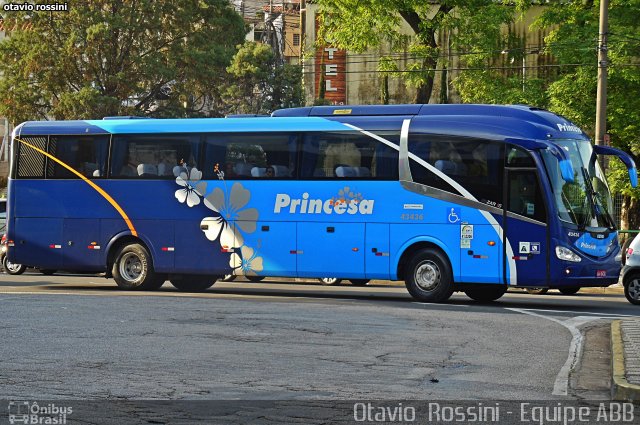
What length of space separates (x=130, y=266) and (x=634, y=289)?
1044 centimetres

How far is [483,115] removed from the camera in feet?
75.3

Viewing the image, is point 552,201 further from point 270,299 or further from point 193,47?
point 193,47

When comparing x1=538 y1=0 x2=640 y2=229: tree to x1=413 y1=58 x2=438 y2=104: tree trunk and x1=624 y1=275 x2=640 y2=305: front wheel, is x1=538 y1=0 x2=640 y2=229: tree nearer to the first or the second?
x1=413 y1=58 x2=438 y2=104: tree trunk

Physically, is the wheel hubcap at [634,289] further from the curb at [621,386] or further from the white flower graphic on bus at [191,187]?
the curb at [621,386]

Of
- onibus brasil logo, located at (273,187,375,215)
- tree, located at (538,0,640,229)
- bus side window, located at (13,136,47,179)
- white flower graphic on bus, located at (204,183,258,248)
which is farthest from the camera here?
tree, located at (538,0,640,229)

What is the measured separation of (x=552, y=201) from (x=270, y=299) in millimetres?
5483

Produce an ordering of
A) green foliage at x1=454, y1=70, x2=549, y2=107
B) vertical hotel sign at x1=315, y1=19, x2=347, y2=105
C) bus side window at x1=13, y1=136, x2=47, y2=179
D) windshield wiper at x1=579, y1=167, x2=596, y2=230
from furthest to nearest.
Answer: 1. vertical hotel sign at x1=315, y1=19, x2=347, y2=105
2. green foliage at x1=454, y1=70, x2=549, y2=107
3. bus side window at x1=13, y1=136, x2=47, y2=179
4. windshield wiper at x1=579, y1=167, x2=596, y2=230

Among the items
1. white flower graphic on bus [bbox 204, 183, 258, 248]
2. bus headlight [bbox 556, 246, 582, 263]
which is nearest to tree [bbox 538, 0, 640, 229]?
white flower graphic on bus [bbox 204, 183, 258, 248]

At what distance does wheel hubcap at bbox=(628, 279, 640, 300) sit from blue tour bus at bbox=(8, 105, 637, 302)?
1.55m

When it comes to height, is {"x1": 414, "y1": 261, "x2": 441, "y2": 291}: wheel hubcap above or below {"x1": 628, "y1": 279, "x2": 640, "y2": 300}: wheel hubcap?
above

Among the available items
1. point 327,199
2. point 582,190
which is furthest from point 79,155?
point 582,190

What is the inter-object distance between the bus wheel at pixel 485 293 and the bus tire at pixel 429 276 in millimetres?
1278

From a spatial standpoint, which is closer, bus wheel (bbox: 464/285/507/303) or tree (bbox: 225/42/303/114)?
bus wheel (bbox: 464/285/507/303)

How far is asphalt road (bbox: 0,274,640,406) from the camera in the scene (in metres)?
11.4
